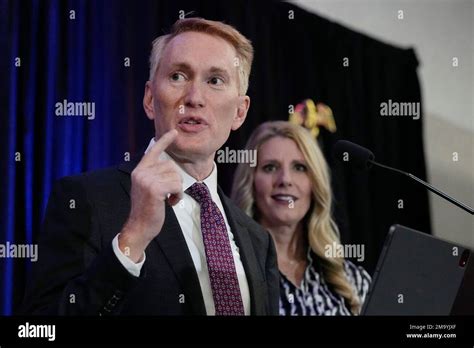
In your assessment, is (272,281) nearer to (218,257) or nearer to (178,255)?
(218,257)

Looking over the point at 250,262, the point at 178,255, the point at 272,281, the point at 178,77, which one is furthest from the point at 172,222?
the point at 178,77

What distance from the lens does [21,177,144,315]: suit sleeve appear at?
272cm

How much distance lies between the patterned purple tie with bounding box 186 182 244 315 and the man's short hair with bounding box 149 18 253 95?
19.0 inches

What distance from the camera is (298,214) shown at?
3.31 metres

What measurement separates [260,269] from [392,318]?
586 mm

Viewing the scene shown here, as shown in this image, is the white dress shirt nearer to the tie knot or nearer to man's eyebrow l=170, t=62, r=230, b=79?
the tie knot

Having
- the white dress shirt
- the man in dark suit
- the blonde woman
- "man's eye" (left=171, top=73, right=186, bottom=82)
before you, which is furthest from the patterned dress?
"man's eye" (left=171, top=73, right=186, bottom=82)

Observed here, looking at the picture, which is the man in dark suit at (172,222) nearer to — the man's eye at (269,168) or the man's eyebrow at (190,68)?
the man's eyebrow at (190,68)

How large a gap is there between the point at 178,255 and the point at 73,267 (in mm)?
399

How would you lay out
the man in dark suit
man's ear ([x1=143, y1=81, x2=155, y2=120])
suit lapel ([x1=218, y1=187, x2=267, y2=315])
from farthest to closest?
man's ear ([x1=143, y1=81, x2=155, y2=120]) → suit lapel ([x1=218, y1=187, x2=267, y2=315]) → the man in dark suit

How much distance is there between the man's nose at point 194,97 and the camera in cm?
314

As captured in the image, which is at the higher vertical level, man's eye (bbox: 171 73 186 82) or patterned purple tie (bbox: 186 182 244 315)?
man's eye (bbox: 171 73 186 82)

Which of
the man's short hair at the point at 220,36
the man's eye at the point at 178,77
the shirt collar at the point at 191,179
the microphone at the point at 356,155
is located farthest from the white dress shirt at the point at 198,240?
the microphone at the point at 356,155

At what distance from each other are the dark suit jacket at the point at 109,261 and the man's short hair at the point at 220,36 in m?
0.45
